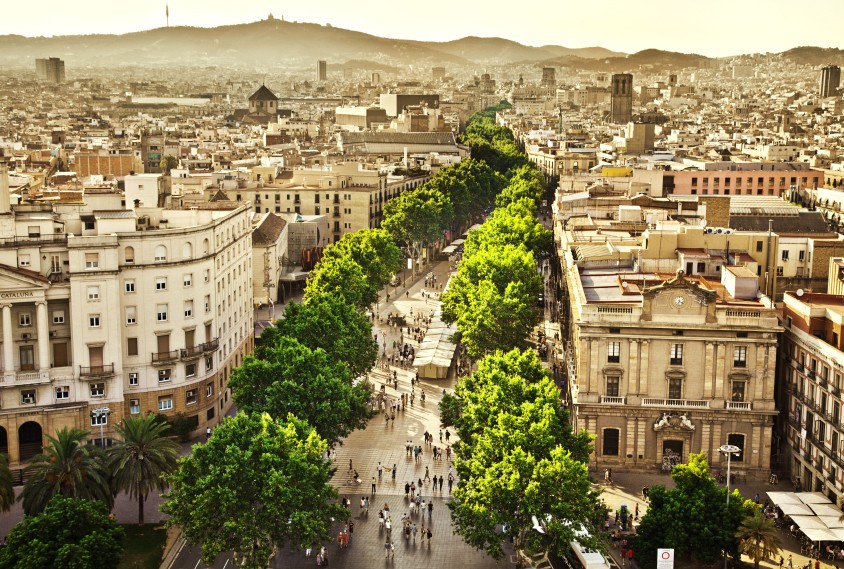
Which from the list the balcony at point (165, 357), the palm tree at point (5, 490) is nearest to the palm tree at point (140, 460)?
the palm tree at point (5, 490)

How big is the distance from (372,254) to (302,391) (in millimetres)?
49313

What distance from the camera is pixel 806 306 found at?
2648 inches

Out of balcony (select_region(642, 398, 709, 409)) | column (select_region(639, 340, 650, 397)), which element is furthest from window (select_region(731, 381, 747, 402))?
column (select_region(639, 340, 650, 397))

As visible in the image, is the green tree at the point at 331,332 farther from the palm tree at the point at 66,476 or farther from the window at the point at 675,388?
the window at the point at 675,388

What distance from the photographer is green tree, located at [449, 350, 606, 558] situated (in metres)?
53.9

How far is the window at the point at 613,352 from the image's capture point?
69562mm

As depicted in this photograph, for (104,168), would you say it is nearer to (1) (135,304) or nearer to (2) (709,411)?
(1) (135,304)

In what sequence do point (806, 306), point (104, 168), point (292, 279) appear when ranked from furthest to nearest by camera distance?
point (104, 168)
point (292, 279)
point (806, 306)

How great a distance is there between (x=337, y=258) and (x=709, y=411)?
5181cm

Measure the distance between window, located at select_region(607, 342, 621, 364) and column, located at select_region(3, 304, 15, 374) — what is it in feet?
117

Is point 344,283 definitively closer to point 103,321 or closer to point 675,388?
point 103,321

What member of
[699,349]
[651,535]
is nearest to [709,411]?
[699,349]

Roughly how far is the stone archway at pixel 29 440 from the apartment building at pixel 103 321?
2.4 inches

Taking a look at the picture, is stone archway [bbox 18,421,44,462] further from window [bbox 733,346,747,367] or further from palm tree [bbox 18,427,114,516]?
window [bbox 733,346,747,367]
